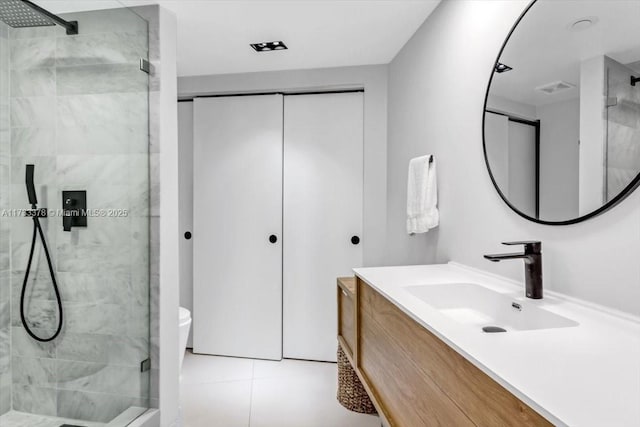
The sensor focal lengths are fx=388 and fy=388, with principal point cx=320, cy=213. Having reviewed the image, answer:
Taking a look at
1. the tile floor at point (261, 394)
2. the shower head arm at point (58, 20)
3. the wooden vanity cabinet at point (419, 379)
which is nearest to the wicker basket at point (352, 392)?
the tile floor at point (261, 394)

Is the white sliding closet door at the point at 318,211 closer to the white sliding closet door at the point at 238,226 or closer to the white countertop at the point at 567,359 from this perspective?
the white sliding closet door at the point at 238,226

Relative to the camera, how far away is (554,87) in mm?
1217

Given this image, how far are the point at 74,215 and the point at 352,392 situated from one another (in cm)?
176

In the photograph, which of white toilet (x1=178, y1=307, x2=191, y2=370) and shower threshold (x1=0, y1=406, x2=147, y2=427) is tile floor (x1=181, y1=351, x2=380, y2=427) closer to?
white toilet (x1=178, y1=307, x2=191, y2=370)

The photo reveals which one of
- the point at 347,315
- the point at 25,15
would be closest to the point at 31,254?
the point at 25,15

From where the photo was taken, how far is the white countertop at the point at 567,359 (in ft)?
1.77

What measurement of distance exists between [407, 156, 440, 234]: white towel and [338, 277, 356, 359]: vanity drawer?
1.55 feet

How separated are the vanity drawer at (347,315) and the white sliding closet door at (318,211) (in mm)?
789

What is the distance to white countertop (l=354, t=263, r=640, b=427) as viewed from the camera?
54cm

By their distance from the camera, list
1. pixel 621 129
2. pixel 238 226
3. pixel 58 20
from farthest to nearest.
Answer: pixel 238 226 → pixel 58 20 → pixel 621 129

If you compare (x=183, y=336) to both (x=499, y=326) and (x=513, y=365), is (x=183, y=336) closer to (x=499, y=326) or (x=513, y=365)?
(x=499, y=326)

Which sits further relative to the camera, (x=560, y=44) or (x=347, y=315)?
(x=347, y=315)

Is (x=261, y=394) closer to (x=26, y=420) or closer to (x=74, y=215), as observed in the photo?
(x=26, y=420)

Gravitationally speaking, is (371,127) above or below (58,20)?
below
